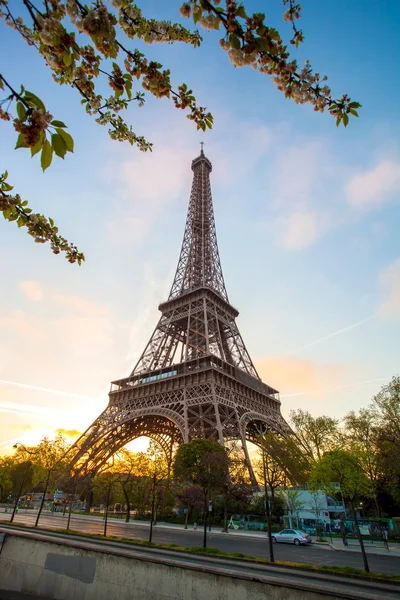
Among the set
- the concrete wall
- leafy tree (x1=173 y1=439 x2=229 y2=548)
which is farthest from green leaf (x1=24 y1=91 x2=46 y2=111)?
leafy tree (x1=173 y1=439 x2=229 y2=548)

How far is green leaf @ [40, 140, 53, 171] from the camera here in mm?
2342

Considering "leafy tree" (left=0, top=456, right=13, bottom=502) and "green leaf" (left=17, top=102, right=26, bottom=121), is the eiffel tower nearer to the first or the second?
"leafy tree" (left=0, top=456, right=13, bottom=502)

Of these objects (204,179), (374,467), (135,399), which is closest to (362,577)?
(374,467)

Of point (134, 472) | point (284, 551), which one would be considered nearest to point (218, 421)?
point (134, 472)

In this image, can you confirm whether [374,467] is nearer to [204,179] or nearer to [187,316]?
[187,316]

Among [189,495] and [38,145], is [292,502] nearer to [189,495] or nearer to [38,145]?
[189,495]

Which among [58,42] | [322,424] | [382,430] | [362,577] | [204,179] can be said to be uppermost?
[204,179]

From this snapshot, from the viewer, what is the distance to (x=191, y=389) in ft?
142

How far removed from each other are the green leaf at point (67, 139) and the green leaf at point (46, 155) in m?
0.12

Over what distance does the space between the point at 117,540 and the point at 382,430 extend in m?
25.2

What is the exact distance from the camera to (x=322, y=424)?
45094 mm

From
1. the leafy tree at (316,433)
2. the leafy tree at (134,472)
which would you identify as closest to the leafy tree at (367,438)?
the leafy tree at (316,433)

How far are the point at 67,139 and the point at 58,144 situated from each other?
0.24 feet

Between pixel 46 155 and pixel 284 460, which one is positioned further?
pixel 284 460
